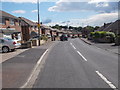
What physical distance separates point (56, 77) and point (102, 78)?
198cm

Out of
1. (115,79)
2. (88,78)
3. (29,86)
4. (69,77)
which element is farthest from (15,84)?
(115,79)

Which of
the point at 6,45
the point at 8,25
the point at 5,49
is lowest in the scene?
the point at 5,49

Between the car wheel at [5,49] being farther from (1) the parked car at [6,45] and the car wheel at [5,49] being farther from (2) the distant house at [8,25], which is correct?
(2) the distant house at [8,25]

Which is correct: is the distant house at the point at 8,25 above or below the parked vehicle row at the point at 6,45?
above

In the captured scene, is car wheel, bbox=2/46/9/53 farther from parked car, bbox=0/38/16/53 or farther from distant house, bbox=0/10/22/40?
distant house, bbox=0/10/22/40

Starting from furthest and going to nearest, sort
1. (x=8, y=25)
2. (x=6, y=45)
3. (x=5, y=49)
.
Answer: (x=8, y=25)
(x=6, y=45)
(x=5, y=49)

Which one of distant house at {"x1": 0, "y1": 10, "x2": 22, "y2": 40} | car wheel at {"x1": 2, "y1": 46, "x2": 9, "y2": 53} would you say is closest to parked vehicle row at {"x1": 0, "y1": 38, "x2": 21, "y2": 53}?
car wheel at {"x1": 2, "y1": 46, "x2": 9, "y2": 53}

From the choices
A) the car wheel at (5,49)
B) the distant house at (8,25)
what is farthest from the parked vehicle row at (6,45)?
the distant house at (8,25)

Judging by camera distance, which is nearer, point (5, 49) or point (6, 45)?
point (5, 49)

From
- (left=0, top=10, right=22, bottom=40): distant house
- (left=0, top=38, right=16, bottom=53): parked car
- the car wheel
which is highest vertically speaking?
(left=0, top=10, right=22, bottom=40): distant house

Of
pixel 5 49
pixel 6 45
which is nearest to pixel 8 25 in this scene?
pixel 6 45

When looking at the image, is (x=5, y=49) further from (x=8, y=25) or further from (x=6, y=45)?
(x=8, y=25)

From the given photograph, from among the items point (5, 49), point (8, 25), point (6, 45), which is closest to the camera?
point (5, 49)

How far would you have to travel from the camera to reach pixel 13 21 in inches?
1544
